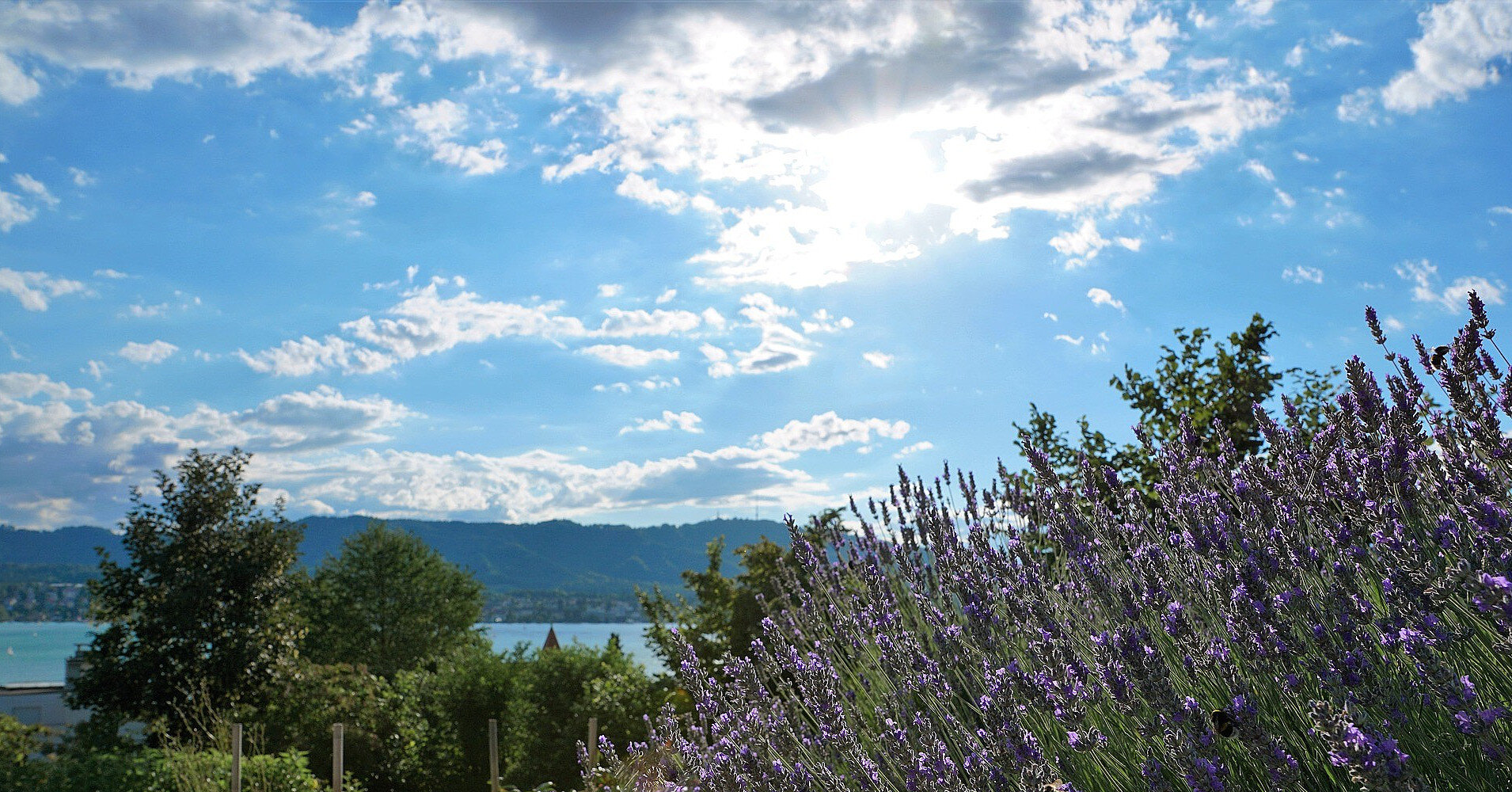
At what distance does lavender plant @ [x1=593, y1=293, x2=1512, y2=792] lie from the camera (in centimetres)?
170

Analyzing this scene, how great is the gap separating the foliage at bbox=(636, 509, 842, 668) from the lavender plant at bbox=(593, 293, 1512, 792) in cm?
455

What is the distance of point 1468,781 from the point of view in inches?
63.0

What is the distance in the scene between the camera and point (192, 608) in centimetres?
1577

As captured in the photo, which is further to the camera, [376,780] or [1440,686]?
[376,780]

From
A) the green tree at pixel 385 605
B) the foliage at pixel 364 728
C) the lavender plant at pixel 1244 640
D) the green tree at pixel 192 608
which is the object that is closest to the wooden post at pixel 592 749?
the lavender plant at pixel 1244 640

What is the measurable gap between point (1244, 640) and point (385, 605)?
106 feet

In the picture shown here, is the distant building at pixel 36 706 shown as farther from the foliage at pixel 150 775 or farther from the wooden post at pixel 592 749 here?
the wooden post at pixel 592 749

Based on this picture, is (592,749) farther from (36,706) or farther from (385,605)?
(36,706)

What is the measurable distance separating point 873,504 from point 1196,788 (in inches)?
131

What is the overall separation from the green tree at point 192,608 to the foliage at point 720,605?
321 inches

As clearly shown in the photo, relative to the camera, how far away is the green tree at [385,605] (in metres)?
29.8

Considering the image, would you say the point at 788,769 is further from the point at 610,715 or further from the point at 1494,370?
the point at 610,715

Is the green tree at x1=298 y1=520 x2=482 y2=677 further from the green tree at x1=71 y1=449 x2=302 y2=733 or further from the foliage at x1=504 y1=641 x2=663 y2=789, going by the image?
the foliage at x1=504 y1=641 x2=663 y2=789

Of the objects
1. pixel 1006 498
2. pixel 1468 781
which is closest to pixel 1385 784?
pixel 1468 781
